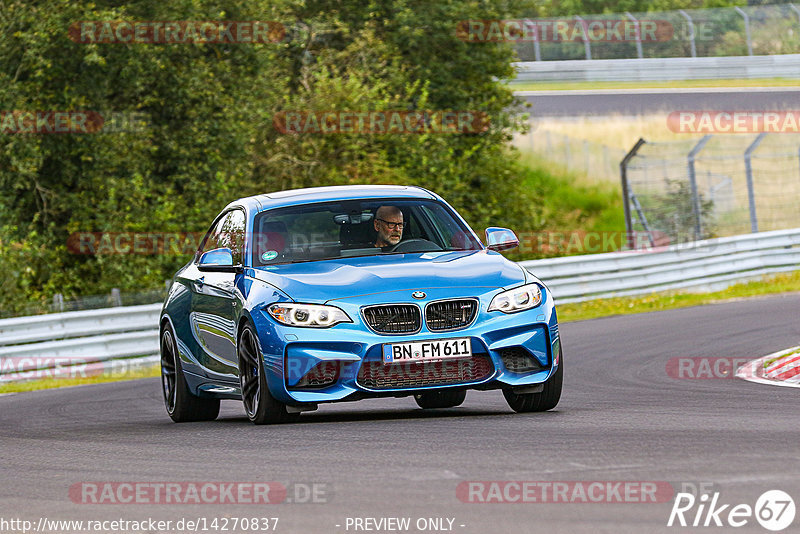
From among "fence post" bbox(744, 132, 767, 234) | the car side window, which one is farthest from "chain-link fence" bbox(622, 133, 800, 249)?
the car side window

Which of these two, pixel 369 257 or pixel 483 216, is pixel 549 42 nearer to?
pixel 483 216

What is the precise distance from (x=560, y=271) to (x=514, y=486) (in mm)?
17300

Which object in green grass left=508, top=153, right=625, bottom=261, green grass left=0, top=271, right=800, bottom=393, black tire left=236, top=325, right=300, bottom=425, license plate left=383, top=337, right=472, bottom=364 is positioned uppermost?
license plate left=383, top=337, right=472, bottom=364

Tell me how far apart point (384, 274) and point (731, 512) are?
3983mm

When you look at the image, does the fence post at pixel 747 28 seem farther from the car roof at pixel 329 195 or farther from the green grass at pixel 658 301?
the car roof at pixel 329 195

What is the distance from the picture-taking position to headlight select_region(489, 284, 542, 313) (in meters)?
8.75

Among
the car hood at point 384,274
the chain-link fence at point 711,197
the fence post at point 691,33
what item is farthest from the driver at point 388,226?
the fence post at point 691,33

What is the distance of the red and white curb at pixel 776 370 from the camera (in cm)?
1115

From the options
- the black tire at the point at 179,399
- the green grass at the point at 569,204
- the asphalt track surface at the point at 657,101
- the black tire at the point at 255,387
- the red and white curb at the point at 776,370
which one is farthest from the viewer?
the asphalt track surface at the point at 657,101

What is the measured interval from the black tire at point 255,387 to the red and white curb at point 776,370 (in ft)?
12.9

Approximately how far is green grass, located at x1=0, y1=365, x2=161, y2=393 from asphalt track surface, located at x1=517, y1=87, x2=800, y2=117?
26854 millimetres

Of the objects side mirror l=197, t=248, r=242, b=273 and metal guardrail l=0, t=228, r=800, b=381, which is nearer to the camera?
side mirror l=197, t=248, r=242, b=273

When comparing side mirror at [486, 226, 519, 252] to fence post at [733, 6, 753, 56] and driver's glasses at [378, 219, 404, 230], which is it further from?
fence post at [733, 6, 753, 56]

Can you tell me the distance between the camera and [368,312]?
8594mm
